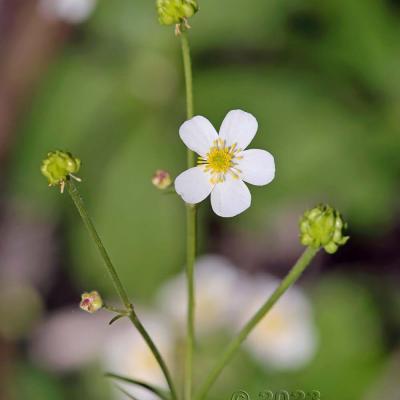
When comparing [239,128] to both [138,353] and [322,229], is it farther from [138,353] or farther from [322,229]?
[138,353]

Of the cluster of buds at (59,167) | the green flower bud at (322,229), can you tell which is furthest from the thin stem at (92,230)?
the green flower bud at (322,229)

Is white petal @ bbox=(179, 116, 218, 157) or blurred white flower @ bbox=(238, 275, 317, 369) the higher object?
blurred white flower @ bbox=(238, 275, 317, 369)

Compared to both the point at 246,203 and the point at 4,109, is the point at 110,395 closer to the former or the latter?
the point at 4,109

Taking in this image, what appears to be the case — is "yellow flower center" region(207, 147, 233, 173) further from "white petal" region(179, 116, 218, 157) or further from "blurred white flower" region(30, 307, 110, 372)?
"blurred white flower" region(30, 307, 110, 372)

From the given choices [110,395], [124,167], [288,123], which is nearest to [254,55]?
[288,123]

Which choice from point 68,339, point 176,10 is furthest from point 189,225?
point 68,339

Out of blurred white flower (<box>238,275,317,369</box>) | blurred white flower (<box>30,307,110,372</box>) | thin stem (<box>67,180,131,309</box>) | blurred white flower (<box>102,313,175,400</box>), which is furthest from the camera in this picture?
blurred white flower (<box>30,307,110,372</box>)

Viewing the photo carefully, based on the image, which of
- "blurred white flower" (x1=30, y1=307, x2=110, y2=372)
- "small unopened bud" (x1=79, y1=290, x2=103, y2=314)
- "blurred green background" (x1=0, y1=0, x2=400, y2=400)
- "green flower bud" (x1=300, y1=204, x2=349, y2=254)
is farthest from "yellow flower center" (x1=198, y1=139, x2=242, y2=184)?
"blurred white flower" (x1=30, y1=307, x2=110, y2=372)
